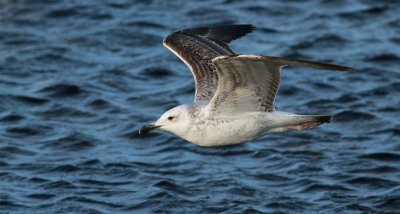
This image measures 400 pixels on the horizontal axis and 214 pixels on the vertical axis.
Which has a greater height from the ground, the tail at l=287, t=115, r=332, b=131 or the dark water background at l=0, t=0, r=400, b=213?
the tail at l=287, t=115, r=332, b=131

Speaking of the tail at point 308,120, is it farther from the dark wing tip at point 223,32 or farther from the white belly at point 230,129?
the dark wing tip at point 223,32

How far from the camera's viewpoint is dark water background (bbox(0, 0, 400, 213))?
36.2 ft

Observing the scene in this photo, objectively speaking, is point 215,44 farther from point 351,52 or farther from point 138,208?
point 351,52

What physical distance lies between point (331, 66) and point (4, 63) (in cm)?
858

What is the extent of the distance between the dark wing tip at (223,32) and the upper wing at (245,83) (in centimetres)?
237

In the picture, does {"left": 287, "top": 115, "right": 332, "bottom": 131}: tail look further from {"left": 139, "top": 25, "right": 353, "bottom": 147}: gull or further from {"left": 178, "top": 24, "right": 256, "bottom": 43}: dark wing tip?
{"left": 178, "top": 24, "right": 256, "bottom": 43}: dark wing tip

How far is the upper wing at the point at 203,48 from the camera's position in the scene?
9875 millimetres

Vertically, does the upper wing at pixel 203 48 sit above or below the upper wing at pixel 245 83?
below

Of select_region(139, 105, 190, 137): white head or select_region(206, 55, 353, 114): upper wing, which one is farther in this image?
select_region(139, 105, 190, 137): white head

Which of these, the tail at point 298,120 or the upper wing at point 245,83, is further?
the tail at point 298,120

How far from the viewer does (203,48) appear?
10648 millimetres

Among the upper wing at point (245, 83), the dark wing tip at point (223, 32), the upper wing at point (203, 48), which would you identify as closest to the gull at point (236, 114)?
the upper wing at point (245, 83)

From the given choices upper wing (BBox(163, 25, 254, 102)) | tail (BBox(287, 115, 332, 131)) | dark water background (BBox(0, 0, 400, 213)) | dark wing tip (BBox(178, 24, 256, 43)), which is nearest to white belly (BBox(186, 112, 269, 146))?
tail (BBox(287, 115, 332, 131))

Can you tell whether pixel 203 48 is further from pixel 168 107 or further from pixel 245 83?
pixel 168 107
